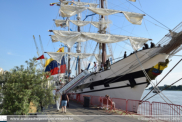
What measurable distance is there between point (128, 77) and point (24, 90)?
8254 mm

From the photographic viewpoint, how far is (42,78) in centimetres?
563

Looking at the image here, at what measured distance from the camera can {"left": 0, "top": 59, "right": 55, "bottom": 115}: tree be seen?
196 inches

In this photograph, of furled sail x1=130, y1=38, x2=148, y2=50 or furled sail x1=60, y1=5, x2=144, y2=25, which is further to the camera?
furled sail x1=60, y1=5, x2=144, y2=25

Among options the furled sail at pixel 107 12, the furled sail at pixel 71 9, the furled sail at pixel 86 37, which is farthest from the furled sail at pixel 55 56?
the furled sail at pixel 107 12

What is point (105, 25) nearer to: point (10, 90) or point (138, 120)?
point (138, 120)

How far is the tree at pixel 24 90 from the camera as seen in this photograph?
4984 millimetres

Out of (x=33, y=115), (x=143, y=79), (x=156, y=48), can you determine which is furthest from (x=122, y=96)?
(x=33, y=115)

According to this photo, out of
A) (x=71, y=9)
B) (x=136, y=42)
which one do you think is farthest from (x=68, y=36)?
(x=136, y=42)

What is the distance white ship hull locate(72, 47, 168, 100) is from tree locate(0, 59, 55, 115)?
23.0ft

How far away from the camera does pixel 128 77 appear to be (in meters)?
11.5

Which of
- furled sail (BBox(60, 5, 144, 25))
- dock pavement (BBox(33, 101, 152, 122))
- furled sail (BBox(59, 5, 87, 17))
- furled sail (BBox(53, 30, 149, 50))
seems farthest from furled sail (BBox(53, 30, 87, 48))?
dock pavement (BBox(33, 101, 152, 122))

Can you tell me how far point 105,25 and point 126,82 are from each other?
10.4 meters

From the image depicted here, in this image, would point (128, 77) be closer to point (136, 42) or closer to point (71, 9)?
point (136, 42)

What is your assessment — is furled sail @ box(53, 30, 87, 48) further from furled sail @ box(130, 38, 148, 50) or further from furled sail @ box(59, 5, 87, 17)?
furled sail @ box(130, 38, 148, 50)
